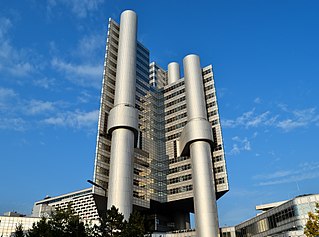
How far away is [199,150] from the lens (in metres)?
99.4

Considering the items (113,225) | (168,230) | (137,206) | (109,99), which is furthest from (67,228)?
(168,230)

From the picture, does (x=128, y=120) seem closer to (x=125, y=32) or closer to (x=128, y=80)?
(x=128, y=80)

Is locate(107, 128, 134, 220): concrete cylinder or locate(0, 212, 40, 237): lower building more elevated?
locate(107, 128, 134, 220): concrete cylinder

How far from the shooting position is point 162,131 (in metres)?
121

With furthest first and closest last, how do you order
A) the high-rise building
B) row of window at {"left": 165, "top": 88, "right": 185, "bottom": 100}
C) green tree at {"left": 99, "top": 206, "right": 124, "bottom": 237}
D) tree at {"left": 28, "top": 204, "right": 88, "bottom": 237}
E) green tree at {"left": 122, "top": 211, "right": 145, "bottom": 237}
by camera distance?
1. row of window at {"left": 165, "top": 88, "right": 185, "bottom": 100}
2. the high-rise building
3. tree at {"left": 28, "top": 204, "right": 88, "bottom": 237}
4. green tree at {"left": 99, "top": 206, "right": 124, "bottom": 237}
5. green tree at {"left": 122, "top": 211, "right": 145, "bottom": 237}

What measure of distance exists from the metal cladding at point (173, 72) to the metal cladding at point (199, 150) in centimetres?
2466

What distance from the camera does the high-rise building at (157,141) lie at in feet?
300

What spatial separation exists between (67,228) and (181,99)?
7770 cm

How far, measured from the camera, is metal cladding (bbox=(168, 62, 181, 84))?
145962 millimetres

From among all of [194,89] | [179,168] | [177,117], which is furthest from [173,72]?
[179,168]

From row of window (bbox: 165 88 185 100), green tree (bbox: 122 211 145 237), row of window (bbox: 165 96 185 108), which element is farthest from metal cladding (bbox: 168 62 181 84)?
green tree (bbox: 122 211 145 237)

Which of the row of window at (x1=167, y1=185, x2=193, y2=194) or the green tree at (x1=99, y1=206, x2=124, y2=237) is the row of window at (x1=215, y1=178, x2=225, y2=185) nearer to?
the row of window at (x1=167, y1=185, x2=193, y2=194)

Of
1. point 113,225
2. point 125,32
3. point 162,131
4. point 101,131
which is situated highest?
point 125,32

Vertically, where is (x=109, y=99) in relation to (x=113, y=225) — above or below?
above
